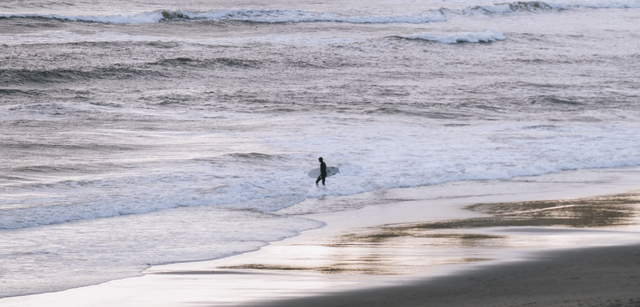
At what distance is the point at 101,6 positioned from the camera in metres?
43.0

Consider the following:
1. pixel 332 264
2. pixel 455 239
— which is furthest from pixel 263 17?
pixel 332 264

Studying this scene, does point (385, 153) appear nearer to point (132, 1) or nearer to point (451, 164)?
point (451, 164)

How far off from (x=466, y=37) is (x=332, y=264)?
108 feet

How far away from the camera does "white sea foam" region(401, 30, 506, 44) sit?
1495 inches

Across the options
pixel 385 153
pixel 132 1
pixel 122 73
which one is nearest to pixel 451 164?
pixel 385 153

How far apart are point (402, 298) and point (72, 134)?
1301 centimetres

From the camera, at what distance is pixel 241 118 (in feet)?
67.2

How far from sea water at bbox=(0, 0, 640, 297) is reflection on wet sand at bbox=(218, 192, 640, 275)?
101 cm

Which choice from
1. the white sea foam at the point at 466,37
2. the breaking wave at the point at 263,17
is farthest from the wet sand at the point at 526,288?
the breaking wave at the point at 263,17

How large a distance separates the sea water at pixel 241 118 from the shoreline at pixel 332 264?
486 millimetres

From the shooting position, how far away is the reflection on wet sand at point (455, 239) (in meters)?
7.73

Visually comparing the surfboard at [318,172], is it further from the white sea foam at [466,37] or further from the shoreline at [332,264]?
the white sea foam at [466,37]

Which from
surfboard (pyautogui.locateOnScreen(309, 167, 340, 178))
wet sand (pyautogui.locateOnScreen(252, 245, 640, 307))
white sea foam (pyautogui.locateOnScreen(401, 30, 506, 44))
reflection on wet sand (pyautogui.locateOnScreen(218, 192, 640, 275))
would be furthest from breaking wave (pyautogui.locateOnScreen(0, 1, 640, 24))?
wet sand (pyautogui.locateOnScreen(252, 245, 640, 307))

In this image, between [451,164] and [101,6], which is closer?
[451,164]
